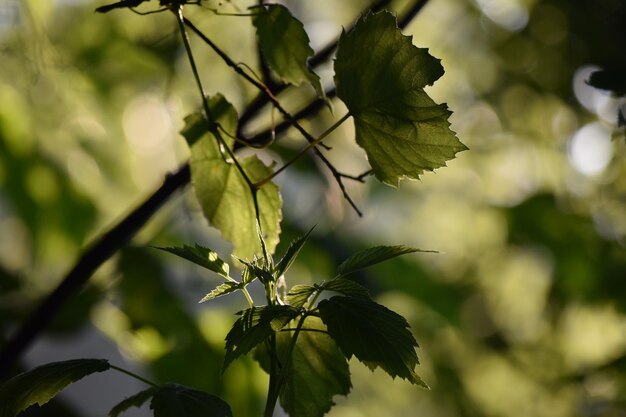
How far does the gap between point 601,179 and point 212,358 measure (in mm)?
919

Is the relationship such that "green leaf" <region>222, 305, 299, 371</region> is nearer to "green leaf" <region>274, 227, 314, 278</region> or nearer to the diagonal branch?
"green leaf" <region>274, 227, 314, 278</region>

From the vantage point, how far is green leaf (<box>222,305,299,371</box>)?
31cm

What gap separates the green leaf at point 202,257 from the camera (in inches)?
13.3

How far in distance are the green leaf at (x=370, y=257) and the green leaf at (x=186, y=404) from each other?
8cm

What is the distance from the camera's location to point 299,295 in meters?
0.35

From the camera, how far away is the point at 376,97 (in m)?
0.37

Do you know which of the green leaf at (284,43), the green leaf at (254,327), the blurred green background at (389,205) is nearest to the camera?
the green leaf at (254,327)

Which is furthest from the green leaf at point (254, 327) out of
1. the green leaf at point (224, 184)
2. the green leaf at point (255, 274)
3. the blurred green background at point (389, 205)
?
the blurred green background at point (389, 205)

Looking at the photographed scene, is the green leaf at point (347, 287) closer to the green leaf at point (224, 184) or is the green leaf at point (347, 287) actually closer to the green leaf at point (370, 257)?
the green leaf at point (370, 257)

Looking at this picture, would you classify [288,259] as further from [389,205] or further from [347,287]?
[389,205]

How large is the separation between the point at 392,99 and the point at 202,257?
122mm

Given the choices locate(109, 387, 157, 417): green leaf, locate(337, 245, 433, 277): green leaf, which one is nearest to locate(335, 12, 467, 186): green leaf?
locate(337, 245, 433, 277): green leaf

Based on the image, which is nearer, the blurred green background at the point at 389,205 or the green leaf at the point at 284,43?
the green leaf at the point at 284,43

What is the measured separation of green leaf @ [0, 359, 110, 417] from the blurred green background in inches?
13.4
